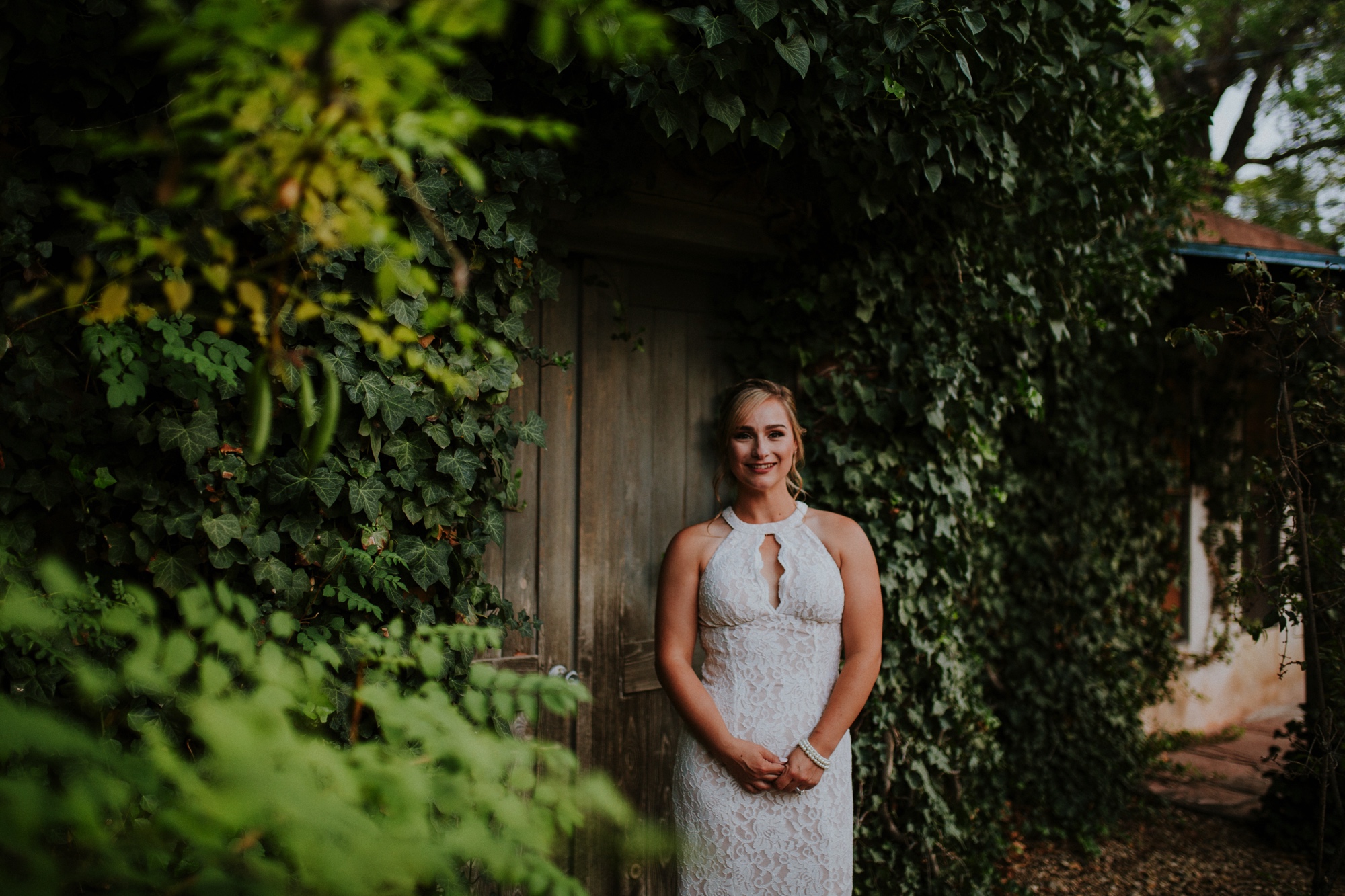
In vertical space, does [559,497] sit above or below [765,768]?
above

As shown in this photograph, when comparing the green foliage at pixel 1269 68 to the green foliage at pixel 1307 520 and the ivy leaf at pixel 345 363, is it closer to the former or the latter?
the green foliage at pixel 1307 520

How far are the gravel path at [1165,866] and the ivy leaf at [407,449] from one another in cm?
331

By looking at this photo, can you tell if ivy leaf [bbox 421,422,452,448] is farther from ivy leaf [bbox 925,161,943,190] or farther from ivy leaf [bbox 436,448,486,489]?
ivy leaf [bbox 925,161,943,190]

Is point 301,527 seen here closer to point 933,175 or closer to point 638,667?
point 638,667

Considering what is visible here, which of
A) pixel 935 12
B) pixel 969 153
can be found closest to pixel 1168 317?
pixel 969 153

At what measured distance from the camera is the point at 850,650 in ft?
7.89

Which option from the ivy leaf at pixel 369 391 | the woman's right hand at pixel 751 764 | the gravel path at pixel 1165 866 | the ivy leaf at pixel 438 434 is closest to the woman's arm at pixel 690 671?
the woman's right hand at pixel 751 764

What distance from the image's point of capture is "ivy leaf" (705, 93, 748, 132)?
2328 mm

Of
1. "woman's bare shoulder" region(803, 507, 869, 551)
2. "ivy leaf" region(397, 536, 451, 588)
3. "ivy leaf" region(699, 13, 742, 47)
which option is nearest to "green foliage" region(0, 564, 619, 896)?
"ivy leaf" region(397, 536, 451, 588)

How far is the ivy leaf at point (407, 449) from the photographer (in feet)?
7.10

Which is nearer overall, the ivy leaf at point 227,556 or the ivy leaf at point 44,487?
the ivy leaf at point 44,487

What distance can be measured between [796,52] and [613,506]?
1607 millimetres

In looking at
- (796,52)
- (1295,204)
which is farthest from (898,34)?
(1295,204)

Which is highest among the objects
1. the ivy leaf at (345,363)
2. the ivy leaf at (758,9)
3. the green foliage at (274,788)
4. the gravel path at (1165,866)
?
the ivy leaf at (758,9)
